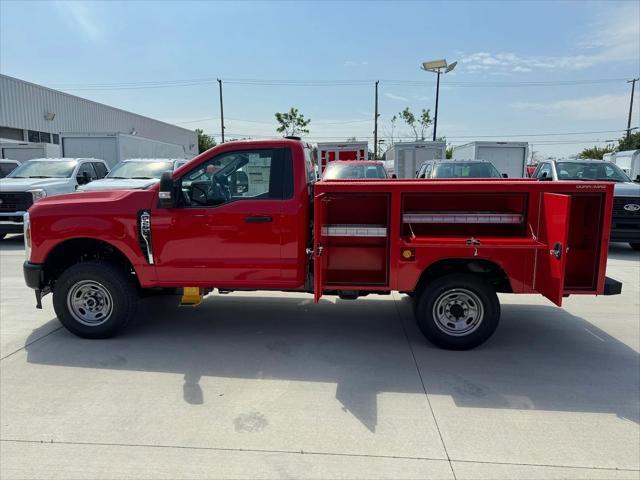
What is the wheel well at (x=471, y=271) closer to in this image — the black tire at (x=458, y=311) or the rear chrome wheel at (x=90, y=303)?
the black tire at (x=458, y=311)

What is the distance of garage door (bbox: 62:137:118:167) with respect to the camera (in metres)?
16.4

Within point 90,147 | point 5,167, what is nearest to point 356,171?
point 90,147

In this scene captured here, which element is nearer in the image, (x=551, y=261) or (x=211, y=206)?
(x=551, y=261)

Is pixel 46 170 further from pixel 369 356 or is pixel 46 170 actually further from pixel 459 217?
pixel 459 217

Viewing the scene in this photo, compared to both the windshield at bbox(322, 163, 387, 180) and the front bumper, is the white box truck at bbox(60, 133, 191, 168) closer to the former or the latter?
the windshield at bbox(322, 163, 387, 180)

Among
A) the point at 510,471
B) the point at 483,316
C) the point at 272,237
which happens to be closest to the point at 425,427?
the point at 510,471

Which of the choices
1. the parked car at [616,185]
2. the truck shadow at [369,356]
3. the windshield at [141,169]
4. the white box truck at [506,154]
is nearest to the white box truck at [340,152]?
the white box truck at [506,154]

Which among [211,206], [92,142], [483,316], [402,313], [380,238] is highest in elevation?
[92,142]

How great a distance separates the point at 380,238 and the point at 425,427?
6.66ft

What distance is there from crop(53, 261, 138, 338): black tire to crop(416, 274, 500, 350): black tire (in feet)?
9.93

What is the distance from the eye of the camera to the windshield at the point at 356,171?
12.5 meters

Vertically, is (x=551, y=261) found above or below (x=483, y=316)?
above

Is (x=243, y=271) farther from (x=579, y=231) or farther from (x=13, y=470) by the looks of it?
(x=579, y=231)

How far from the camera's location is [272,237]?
15.5 ft
